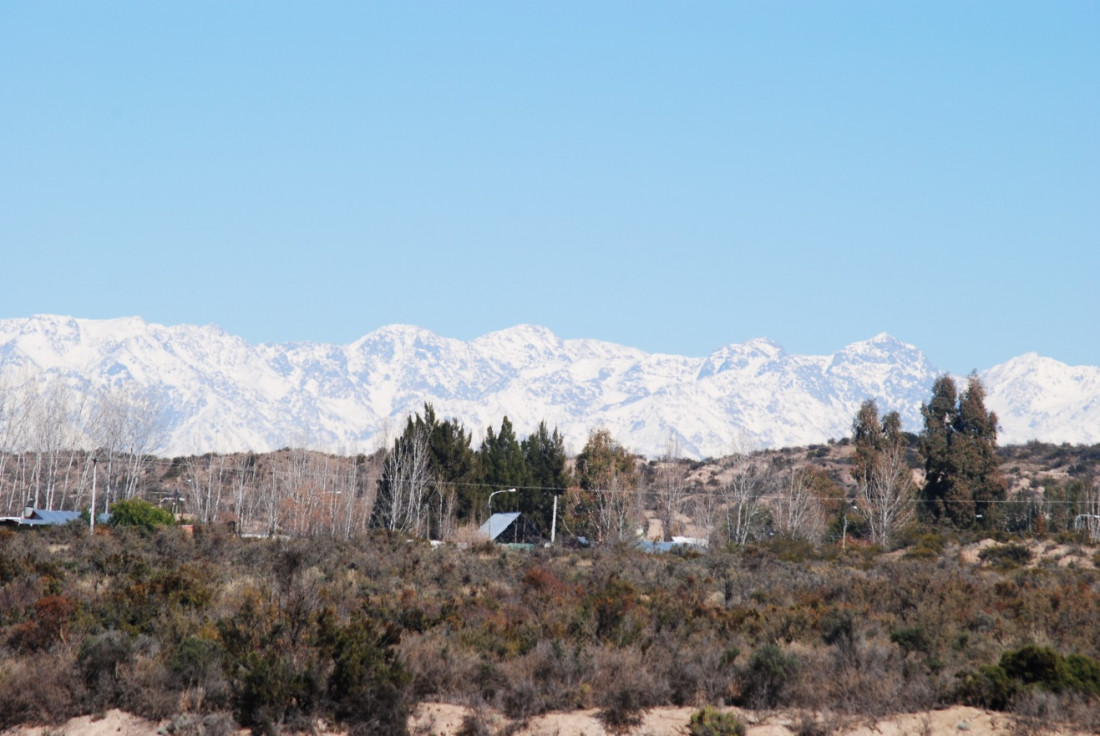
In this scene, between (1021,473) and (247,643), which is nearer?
(247,643)

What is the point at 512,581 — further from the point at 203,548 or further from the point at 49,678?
the point at 49,678

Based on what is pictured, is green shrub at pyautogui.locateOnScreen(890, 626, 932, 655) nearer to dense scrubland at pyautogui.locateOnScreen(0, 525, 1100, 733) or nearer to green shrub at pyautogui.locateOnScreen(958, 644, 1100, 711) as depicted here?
dense scrubland at pyautogui.locateOnScreen(0, 525, 1100, 733)

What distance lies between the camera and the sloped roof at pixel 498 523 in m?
64.8

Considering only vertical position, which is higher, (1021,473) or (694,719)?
(1021,473)

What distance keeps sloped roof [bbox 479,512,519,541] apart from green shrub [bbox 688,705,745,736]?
48.8 m

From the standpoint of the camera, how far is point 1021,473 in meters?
94.5

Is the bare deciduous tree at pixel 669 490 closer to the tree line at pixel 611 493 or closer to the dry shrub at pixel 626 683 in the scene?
the tree line at pixel 611 493

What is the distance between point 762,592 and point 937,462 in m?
45.4

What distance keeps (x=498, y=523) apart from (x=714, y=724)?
52.0 metres

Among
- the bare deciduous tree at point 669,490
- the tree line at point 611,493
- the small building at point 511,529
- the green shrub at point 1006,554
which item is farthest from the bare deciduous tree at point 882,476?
the small building at point 511,529

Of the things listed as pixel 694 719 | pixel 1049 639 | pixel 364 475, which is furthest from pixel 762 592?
pixel 364 475

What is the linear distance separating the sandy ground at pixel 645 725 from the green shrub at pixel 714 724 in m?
0.16

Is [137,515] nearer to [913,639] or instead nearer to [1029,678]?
[913,639]

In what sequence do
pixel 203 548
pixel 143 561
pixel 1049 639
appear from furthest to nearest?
pixel 203 548 < pixel 143 561 < pixel 1049 639
